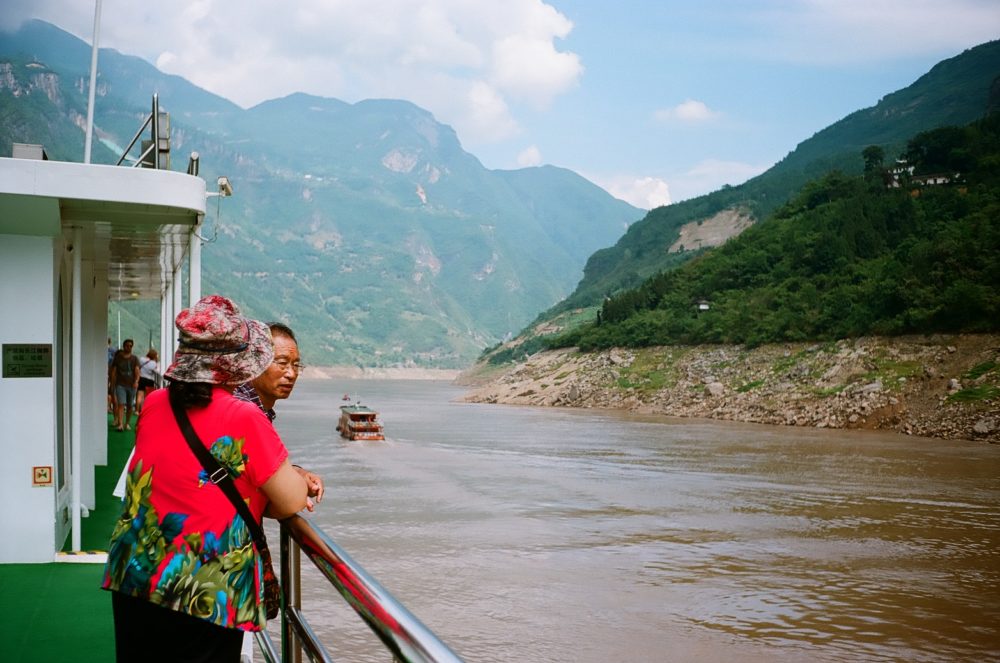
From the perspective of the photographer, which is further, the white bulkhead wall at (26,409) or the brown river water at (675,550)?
the brown river water at (675,550)

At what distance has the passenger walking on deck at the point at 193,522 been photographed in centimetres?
223

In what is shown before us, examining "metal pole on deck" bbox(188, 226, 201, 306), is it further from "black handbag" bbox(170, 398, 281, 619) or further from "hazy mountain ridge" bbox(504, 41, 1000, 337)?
"hazy mountain ridge" bbox(504, 41, 1000, 337)

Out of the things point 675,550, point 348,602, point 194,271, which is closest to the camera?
point 348,602

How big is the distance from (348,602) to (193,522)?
48 centimetres

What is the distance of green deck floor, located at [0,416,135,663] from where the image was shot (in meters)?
4.74

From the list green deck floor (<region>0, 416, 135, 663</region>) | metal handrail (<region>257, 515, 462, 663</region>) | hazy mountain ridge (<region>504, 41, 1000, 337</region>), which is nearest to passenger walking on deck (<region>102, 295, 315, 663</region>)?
metal handrail (<region>257, 515, 462, 663</region>)

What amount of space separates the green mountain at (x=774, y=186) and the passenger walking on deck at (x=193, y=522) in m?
83.9

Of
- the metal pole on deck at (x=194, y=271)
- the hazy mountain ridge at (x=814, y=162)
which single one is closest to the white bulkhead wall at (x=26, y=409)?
the metal pole on deck at (x=194, y=271)

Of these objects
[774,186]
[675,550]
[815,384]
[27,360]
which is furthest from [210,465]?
[774,186]

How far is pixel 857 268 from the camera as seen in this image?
159ft

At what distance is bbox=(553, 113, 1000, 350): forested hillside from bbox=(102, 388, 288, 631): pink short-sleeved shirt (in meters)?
38.2

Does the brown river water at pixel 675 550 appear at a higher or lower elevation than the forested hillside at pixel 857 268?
lower

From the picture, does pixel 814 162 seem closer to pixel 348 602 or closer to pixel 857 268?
pixel 857 268

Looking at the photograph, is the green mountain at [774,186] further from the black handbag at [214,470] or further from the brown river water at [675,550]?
the black handbag at [214,470]
